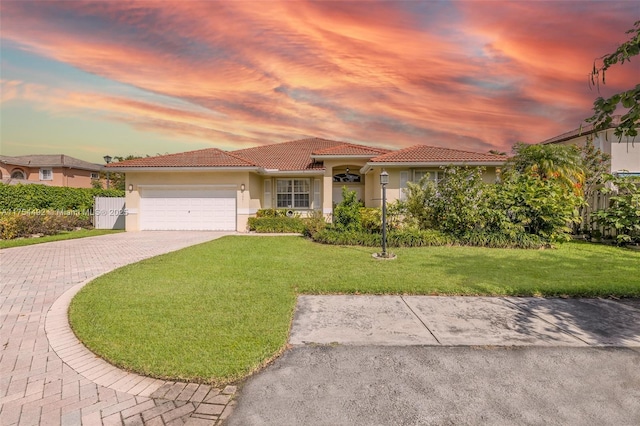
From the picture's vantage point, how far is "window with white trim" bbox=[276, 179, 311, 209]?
19859 mm

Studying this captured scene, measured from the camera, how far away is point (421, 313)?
492cm

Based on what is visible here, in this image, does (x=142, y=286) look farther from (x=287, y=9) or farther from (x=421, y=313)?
(x=287, y=9)

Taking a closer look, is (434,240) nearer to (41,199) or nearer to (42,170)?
(41,199)

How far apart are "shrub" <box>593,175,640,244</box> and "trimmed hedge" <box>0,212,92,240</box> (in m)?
24.9

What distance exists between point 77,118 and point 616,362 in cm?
1783

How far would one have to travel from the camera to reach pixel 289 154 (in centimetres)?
2355

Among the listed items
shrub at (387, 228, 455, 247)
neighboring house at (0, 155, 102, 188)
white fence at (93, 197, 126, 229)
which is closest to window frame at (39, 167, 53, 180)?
neighboring house at (0, 155, 102, 188)

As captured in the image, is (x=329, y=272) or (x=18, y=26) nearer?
(x=329, y=272)

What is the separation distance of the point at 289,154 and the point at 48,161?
1290 inches

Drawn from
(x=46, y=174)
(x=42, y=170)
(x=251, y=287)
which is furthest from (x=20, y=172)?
(x=251, y=287)

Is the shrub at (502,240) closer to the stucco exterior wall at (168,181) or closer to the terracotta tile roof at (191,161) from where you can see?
the terracotta tile roof at (191,161)

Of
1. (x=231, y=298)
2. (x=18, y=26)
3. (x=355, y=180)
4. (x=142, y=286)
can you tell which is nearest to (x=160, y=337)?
(x=231, y=298)

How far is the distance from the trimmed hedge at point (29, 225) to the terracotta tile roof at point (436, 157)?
1663cm

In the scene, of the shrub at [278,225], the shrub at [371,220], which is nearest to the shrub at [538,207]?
the shrub at [371,220]
